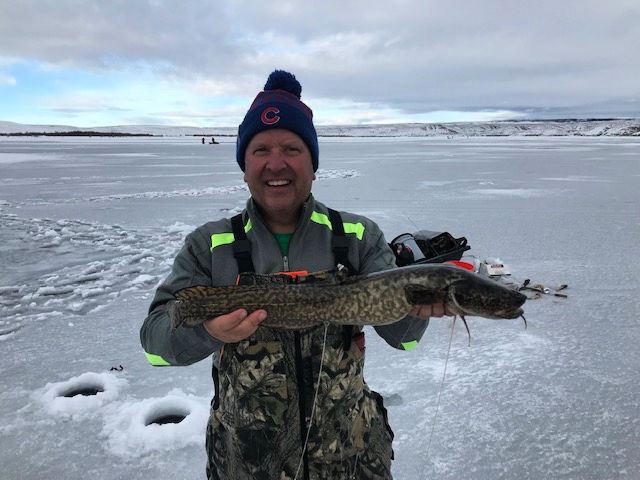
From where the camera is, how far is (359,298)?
224cm

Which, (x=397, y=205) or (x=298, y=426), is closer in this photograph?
(x=298, y=426)

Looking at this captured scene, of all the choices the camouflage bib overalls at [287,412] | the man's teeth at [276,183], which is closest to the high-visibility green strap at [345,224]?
the man's teeth at [276,183]

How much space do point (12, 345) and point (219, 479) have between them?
10.6 ft

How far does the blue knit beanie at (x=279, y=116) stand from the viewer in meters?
2.49

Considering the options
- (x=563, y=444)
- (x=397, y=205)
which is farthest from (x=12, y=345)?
(x=397, y=205)

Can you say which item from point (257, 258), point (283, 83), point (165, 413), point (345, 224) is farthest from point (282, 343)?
point (165, 413)

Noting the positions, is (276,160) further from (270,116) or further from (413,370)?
(413,370)

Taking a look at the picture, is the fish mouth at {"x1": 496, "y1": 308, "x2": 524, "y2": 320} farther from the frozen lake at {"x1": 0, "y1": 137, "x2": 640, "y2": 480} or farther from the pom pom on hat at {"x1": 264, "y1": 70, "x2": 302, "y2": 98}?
the pom pom on hat at {"x1": 264, "y1": 70, "x2": 302, "y2": 98}

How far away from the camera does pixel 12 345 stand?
178 inches

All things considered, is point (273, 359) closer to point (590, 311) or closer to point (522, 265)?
point (590, 311)

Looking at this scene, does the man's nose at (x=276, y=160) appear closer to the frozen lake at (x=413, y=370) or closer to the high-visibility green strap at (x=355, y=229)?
the high-visibility green strap at (x=355, y=229)

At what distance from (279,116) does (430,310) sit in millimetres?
1249

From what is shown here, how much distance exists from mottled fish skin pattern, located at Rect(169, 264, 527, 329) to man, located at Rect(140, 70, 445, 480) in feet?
0.29

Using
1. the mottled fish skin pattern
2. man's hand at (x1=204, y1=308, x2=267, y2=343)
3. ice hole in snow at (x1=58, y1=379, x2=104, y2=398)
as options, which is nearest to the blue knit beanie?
the mottled fish skin pattern
